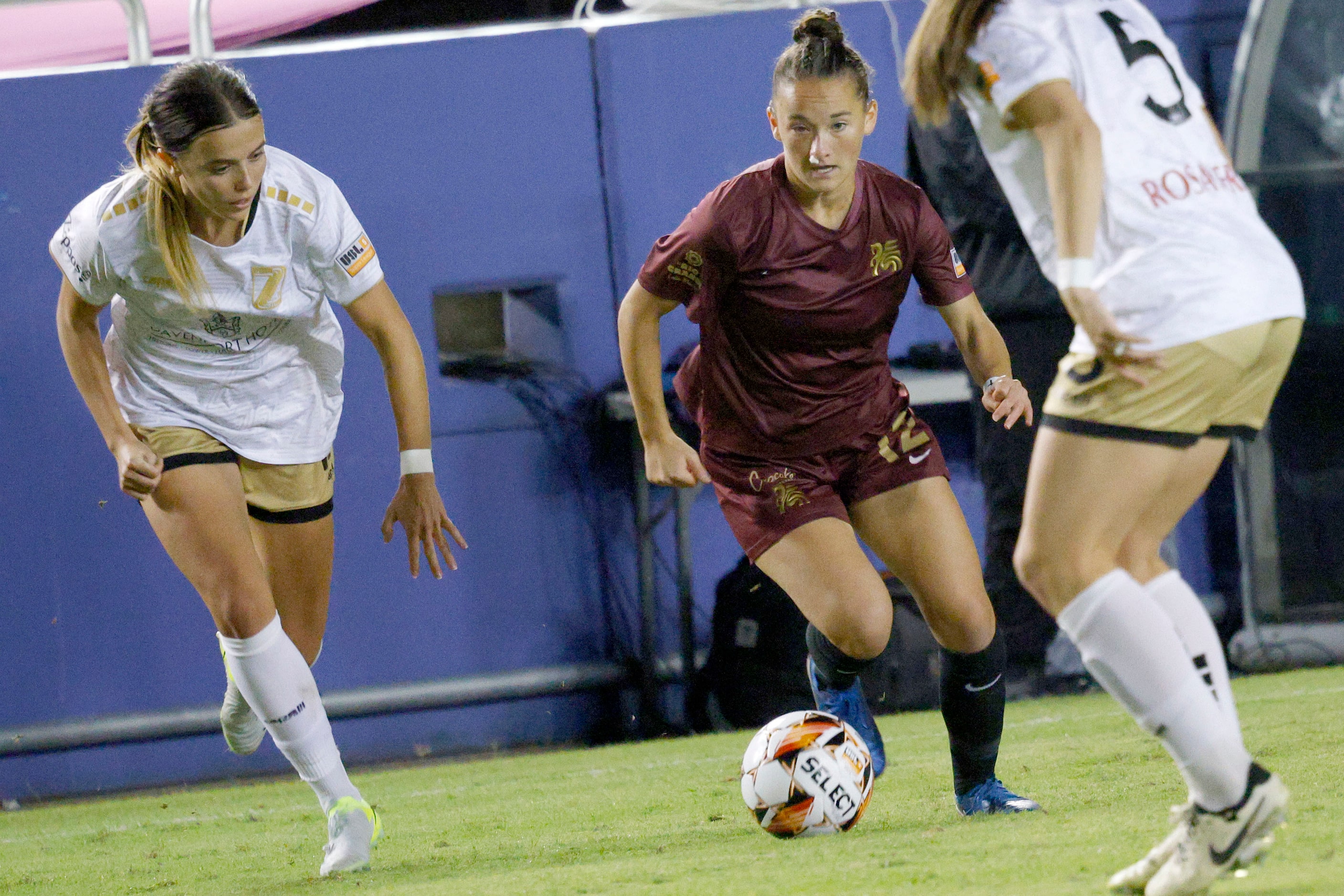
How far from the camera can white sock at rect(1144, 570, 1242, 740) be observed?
102 inches

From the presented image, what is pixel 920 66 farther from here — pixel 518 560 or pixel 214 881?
pixel 518 560

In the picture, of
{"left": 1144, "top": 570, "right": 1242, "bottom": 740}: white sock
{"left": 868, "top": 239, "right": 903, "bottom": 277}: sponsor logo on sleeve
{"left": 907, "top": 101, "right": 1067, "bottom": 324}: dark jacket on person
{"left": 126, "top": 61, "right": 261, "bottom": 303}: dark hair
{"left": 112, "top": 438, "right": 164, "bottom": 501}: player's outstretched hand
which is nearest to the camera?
{"left": 1144, "top": 570, "right": 1242, "bottom": 740}: white sock

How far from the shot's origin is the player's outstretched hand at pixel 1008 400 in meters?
3.62

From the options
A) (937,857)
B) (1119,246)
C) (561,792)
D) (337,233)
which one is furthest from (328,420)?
(1119,246)

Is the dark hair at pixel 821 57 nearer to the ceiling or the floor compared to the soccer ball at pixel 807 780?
nearer to the ceiling

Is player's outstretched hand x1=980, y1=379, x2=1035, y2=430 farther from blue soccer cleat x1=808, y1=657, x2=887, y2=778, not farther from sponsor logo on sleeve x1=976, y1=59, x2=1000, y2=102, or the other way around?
sponsor logo on sleeve x1=976, y1=59, x2=1000, y2=102

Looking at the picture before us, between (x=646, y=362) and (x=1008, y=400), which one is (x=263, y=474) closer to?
(x=646, y=362)

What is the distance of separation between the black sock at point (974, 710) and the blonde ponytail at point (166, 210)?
2055 millimetres

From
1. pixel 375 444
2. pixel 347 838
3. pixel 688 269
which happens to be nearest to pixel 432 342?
pixel 375 444

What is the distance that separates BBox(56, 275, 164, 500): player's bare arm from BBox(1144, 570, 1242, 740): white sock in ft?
7.39

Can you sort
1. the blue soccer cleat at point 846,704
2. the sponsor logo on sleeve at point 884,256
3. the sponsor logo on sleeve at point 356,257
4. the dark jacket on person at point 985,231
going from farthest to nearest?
the dark jacket on person at point 985,231, the blue soccer cleat at point 846,704, the sponsor logo on sleeve at point 884,256, the sponsor logo on sleeve at point 356,257

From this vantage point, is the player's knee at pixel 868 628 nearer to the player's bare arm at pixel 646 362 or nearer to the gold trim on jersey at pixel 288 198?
the player's bare arm at pixel 646 362

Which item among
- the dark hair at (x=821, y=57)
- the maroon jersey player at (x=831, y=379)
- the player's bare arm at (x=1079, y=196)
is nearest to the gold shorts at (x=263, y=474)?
the maroon jersey player at (x=831, y=379)

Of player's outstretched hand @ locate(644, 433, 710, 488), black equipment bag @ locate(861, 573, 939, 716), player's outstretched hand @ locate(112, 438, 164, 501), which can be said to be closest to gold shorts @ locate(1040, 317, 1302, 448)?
player's outstretched hand @ locate(644, 433, 710, 488)
